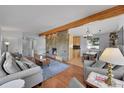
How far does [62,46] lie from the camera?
6738 mm

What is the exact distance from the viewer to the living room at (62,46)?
199 cm

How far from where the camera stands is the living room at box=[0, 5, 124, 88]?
199 centimetres

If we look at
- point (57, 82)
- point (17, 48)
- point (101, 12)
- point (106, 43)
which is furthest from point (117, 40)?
point (17, 48)

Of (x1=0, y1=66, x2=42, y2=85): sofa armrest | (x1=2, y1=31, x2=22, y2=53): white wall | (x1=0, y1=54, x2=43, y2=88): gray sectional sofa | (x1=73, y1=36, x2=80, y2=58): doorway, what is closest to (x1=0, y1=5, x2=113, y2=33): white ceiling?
(x1=0, y1=54, x2=43, y2=88): gray sectional sofa

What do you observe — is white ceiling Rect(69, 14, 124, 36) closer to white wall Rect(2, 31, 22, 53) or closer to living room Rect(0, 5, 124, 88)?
living room Rect(0, 5, 124, 88)

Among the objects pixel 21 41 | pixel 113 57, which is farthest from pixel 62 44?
pixel 113 57

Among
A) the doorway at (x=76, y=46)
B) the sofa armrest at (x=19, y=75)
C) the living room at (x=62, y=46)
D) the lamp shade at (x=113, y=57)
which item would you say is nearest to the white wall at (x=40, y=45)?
the living room at (x=62, y=46)

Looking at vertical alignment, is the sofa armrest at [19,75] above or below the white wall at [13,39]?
below

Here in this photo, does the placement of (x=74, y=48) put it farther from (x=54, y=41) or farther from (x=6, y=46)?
(x=6, y=46)

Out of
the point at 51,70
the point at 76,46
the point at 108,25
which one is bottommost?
the point at 51,70

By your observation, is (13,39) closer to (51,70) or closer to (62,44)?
(62,44)

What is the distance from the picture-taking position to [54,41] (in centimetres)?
764

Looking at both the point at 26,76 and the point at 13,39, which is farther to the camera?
the point at 13,39

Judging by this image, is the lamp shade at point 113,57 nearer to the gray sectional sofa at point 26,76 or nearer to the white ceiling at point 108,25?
the gray sectional sofa at point 26,76
